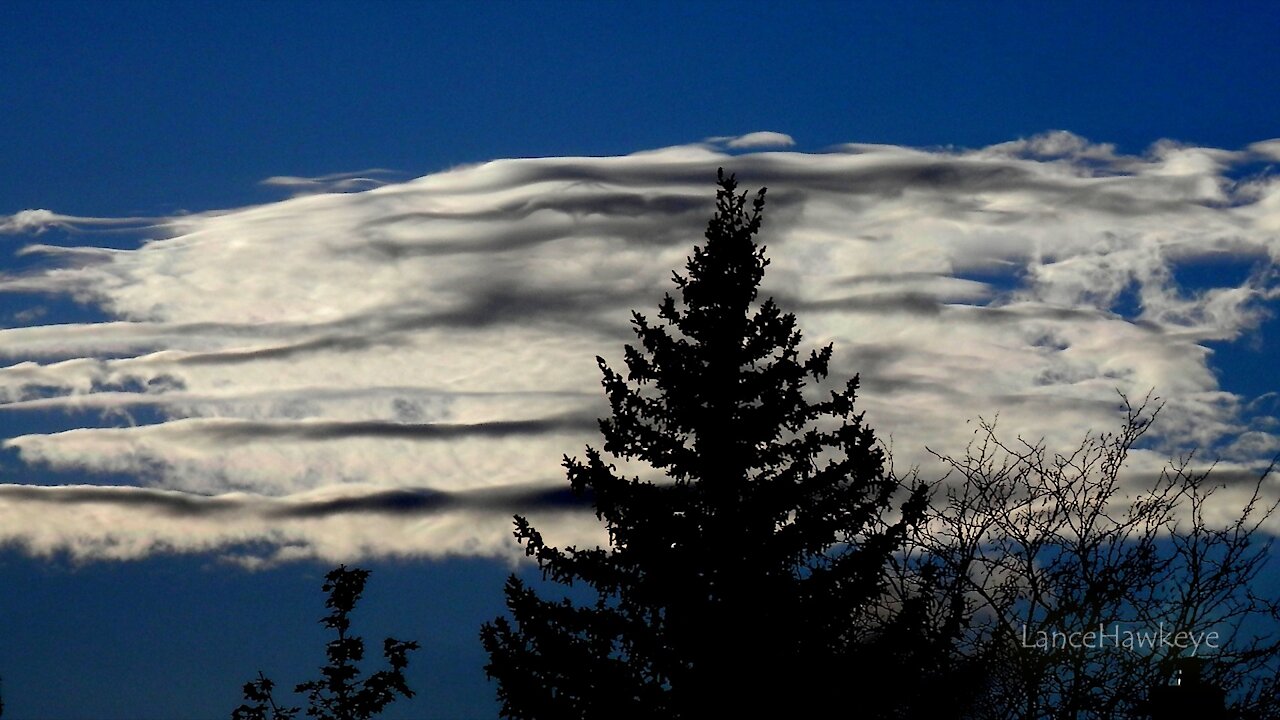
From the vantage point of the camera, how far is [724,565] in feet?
78.1

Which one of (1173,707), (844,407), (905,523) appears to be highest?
(844,407)

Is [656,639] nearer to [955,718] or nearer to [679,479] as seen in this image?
[679,479]

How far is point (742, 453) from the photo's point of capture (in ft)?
79.8

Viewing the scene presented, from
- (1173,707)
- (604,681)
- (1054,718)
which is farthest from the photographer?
(604,681)

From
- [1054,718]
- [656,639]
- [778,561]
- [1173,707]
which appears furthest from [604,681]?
[1173,707]

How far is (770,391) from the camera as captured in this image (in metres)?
24.7

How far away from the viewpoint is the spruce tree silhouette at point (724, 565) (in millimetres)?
23453

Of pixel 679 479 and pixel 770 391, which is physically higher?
pixel 770 391

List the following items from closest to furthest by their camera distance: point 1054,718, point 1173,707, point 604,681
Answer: point 1173,707 < point 1054,718 < point 604,681

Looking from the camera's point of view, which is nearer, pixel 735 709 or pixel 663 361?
pixel 735 709

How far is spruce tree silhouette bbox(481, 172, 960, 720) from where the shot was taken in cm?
2345

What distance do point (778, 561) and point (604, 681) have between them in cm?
369

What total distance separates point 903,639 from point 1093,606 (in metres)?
3.30

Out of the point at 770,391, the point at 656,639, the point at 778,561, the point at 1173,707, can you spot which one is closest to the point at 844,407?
the point at 770,391
